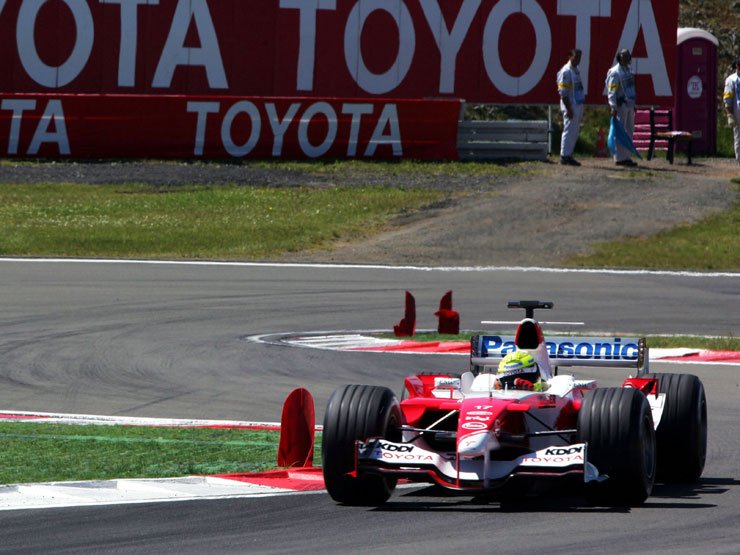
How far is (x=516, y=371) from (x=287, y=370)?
528 cm

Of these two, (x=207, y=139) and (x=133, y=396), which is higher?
(x=207, y=139)

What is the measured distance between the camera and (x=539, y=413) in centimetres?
909

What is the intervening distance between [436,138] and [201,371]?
17121mm

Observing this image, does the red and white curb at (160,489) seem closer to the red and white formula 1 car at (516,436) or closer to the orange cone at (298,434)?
the orange cone at (298,434)

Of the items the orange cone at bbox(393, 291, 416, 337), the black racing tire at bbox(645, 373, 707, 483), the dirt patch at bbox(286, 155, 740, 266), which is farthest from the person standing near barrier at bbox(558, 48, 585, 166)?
the black racing tire at bbox(645, 373, 707, 483)

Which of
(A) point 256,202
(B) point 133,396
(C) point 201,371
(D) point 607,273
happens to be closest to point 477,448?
(B) point 133,396

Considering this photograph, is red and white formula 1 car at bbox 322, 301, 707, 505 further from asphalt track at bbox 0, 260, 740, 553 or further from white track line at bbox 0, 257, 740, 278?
white track line at bbox 0, 257, 740, 278

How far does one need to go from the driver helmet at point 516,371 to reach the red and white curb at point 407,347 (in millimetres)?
5936

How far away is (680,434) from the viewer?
9586mm

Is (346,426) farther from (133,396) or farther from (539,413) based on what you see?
(133,396)

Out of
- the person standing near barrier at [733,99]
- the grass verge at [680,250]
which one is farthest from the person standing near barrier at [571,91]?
the grass verge at [680,250]

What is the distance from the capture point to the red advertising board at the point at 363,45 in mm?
32531

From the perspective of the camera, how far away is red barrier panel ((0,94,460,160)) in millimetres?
30281

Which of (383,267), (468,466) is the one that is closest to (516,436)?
(468,466)
